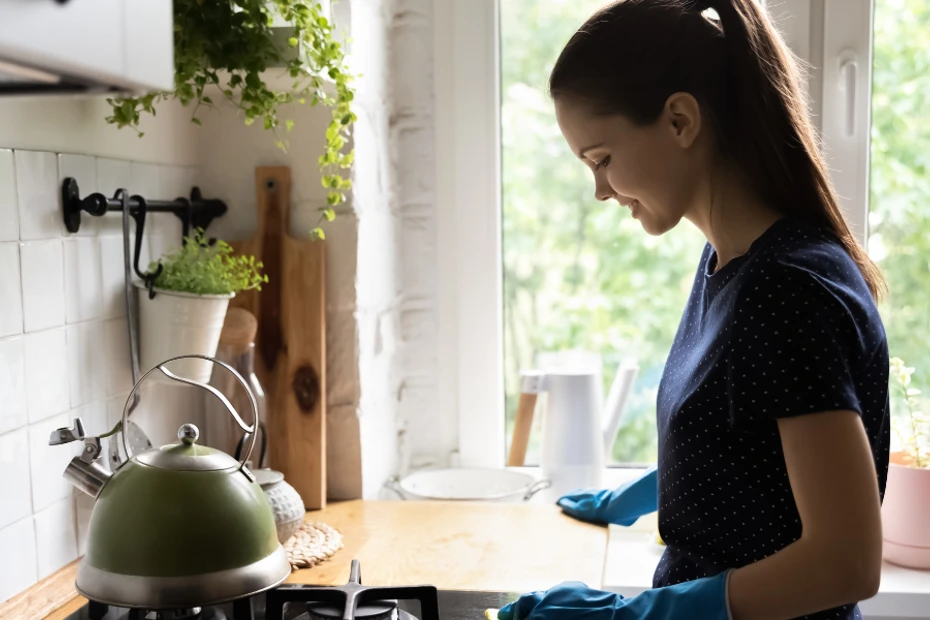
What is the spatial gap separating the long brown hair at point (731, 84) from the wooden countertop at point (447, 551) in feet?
1.96

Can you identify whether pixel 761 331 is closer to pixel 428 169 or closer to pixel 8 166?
pixel 8 166

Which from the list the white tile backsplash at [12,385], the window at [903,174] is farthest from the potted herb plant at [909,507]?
the white tile backsplash at [12,385]

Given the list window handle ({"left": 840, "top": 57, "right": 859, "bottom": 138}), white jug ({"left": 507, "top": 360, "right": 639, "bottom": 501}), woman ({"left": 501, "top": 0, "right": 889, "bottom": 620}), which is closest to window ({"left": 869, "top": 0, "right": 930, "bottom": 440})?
window handle ({"left": 840, "top": 57, "right": 859, "bottom": 138})

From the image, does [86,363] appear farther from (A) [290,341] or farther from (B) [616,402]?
(B) [616,402]

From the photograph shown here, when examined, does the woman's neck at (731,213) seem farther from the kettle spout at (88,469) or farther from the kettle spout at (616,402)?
the kettle spout at (616,402)

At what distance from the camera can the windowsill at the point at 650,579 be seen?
1470mm

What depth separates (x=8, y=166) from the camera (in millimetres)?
1164

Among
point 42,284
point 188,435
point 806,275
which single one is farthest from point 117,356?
point 806,275

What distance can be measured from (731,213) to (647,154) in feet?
0.35

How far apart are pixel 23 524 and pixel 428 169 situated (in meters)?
1.09

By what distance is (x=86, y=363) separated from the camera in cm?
132

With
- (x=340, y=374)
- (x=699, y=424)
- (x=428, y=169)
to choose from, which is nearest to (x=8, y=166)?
(x=340, y=374)

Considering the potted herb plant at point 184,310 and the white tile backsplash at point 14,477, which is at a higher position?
the potted herb plant at point 184,310

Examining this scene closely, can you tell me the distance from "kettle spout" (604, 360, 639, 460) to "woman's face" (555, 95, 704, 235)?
816 millimetres
